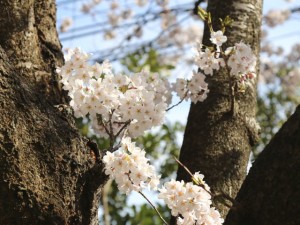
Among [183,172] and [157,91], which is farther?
[157,91]

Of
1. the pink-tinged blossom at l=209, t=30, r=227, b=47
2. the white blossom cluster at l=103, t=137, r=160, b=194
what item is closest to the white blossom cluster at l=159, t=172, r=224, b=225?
the white blossom cluster at l=103, t=137, r=160, b=194

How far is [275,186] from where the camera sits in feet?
4.09

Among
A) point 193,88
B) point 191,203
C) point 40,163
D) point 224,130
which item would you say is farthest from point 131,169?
point 193,88

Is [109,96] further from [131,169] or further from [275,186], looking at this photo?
[275,186]

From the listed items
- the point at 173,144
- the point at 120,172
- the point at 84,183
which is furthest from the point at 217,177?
the point at 173,144

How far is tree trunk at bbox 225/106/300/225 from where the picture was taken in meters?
1.22

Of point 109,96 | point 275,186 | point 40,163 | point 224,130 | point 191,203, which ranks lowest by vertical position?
point 275,186

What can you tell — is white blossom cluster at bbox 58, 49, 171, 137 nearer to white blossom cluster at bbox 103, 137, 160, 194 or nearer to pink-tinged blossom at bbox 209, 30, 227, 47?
white blossom cluster at bbox 103, 137, 160, 194

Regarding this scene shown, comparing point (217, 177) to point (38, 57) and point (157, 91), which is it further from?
point (38, 57)

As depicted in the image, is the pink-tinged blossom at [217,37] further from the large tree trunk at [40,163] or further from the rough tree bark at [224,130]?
the large tree trunk at [40,163]

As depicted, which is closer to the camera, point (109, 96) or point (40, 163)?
point (40, 163)

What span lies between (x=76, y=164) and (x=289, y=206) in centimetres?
70

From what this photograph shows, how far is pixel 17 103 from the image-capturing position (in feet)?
5.10

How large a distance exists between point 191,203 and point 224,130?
0.44 metres
